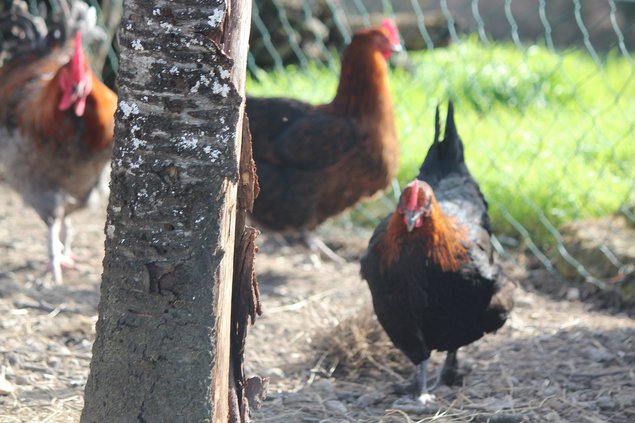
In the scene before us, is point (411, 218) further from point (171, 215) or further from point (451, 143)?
point (171, 215)

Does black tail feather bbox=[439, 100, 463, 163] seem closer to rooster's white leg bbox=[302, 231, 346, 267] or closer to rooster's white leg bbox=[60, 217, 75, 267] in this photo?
rooster's white leg bbox=[302, 231, 346, 267]

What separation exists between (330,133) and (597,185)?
153 centimetres

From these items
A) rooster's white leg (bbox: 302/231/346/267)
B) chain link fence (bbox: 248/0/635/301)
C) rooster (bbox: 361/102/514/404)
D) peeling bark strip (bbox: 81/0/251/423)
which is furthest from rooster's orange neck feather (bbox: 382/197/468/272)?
rooster's white leg (bbox: 302/231/346/267)

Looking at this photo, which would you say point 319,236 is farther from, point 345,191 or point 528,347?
point 528,347

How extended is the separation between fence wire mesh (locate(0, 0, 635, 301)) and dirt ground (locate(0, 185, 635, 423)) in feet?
1.21

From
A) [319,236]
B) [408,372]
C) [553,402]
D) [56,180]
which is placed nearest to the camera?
[553,402]

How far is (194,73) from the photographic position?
1781mm

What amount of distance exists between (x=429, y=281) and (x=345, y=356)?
22.3 inches

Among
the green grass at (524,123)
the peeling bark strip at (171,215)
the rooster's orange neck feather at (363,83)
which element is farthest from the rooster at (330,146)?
the peeling bark strip at (171,215)

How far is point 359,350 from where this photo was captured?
3205 millimetres

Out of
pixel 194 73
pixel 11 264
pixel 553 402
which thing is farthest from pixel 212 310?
pixel 11 264

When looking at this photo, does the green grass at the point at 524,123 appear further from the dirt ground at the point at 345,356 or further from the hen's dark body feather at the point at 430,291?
the hen's dark body feather at the point at 430,291

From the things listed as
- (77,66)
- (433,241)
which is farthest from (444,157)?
(77,66)

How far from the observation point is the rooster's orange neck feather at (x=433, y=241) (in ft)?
9.20
